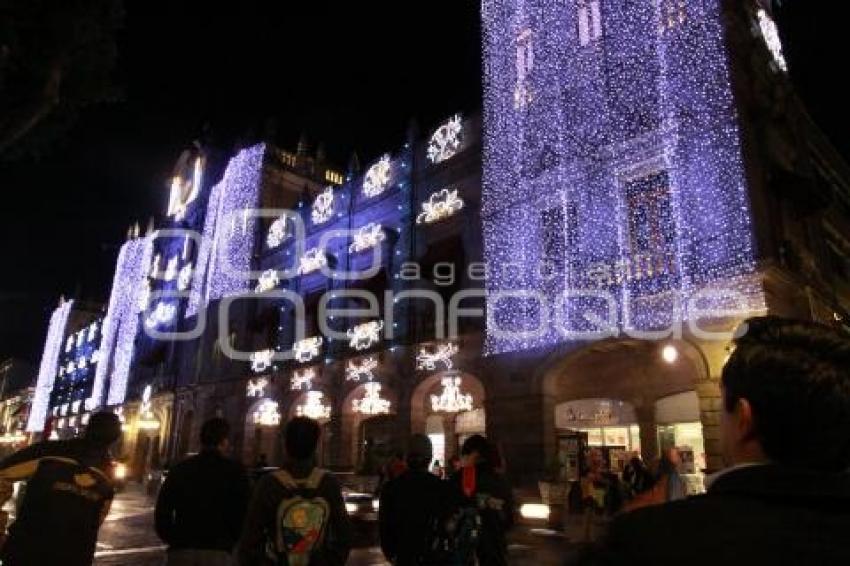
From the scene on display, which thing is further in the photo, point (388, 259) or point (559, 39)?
point (388, 259)

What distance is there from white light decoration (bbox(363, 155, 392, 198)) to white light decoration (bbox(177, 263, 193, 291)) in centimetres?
1745

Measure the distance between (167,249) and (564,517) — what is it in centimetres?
3600

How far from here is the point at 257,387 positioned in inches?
1068

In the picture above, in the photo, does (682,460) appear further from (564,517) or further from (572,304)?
(572,304)

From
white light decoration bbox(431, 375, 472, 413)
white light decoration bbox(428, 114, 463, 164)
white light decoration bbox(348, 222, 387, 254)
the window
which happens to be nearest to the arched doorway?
white light decoration bbox(431, 375, 472, 413)

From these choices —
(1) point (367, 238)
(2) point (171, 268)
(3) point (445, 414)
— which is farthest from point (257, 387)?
(2) point (171, 268)

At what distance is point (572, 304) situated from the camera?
52.1 feet

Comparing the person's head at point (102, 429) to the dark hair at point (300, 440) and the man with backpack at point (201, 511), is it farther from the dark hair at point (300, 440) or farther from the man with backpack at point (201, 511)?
the dark hair at point (300, 440)

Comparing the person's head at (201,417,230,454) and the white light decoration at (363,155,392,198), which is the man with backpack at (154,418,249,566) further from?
the white light decoration at (363,155,392,198)

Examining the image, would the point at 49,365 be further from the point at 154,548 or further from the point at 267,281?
the point at 154,548

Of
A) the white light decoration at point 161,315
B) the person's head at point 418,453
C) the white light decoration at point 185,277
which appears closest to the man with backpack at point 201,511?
the person's head at point 418,453

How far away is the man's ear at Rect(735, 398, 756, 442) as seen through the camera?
1339 millimetres

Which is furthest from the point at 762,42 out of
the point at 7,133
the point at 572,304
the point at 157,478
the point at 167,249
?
the point at 167,249

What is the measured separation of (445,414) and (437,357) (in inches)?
116
